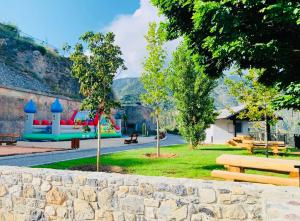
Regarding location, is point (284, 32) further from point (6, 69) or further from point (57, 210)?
point (6, 69)

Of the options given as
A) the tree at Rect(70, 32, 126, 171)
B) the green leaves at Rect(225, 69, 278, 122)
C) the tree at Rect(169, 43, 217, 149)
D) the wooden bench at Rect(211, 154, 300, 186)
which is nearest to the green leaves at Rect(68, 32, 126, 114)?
the tree at Rect(70, 32, 126, 171)

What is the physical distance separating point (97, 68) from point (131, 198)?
26.5 feet

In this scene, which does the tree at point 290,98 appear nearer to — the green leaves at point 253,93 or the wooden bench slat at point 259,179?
the wooden bench slat at point 259,179

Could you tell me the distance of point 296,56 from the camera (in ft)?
28.4

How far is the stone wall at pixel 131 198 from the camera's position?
198 inches

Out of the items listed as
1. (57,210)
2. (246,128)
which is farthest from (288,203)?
(246,128)

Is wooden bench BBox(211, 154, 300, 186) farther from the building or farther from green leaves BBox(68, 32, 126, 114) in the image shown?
the building

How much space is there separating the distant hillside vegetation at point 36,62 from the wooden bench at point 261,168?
44344 millimetres

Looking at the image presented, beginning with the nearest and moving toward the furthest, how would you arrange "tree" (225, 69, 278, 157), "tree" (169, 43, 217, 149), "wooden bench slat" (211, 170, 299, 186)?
"wooden bench slat" (211, 170, 299, 186) → "tree" (225, 69, 278, 157) → "tree" (169, 43, 217, 149)

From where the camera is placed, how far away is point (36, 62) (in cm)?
5678

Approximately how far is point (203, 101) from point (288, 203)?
20834 mm

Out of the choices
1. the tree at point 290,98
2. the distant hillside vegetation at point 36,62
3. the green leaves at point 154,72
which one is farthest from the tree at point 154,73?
the distant hillside vegetation at point 36,62

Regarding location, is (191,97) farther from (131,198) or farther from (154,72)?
(131,198)

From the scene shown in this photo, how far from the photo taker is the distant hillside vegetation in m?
52.1
